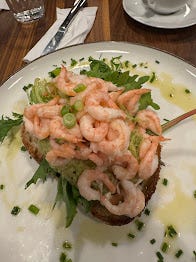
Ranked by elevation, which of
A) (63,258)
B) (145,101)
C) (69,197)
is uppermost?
(145,101)

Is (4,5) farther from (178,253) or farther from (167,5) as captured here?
(178,253)

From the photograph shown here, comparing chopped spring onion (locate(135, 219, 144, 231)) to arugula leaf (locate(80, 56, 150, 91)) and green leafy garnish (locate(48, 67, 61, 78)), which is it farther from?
green leafy garnish (locate(48, 67, 61, 78))

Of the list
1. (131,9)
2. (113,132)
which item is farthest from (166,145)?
(131,9)

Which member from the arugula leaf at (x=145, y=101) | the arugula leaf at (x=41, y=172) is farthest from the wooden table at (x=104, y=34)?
the arugula leaf at (x=41, y=172)

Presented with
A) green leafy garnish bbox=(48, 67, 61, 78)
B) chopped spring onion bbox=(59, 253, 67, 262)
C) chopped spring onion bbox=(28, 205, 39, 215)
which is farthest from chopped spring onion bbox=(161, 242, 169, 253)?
green leafy garnish bbox=(48, 67, 61, 78)

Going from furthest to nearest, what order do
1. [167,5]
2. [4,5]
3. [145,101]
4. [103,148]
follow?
1. [4,5]
2. [167,5]
3. [145,101]
4. [103,148]

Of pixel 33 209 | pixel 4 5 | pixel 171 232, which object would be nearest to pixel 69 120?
pixel 33 209

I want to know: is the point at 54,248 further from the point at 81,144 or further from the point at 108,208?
the point at 81,144
